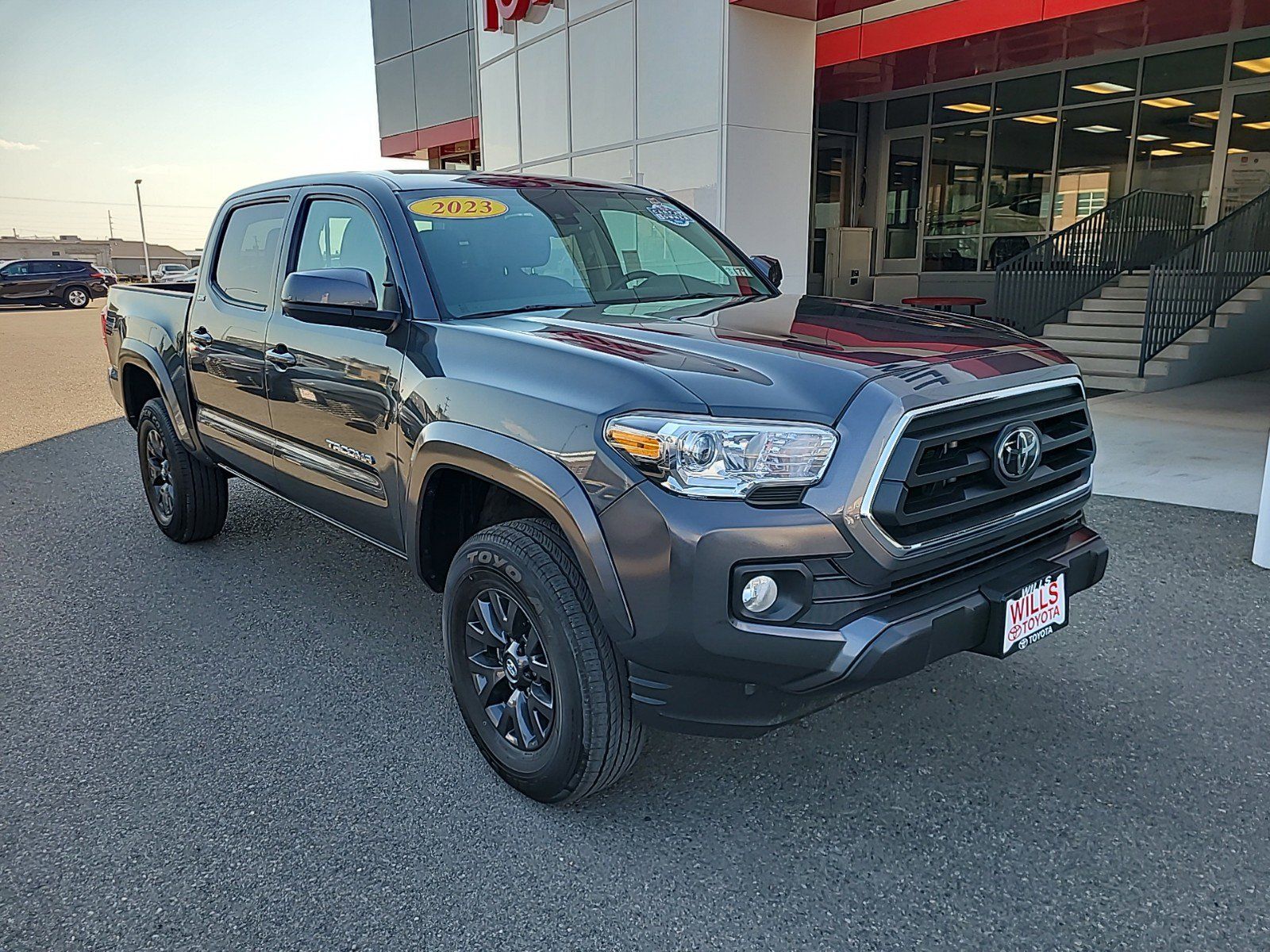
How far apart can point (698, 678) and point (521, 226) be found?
202 cm

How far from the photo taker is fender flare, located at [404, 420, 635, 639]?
238 centimetres

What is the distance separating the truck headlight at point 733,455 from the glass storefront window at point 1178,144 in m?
15.8

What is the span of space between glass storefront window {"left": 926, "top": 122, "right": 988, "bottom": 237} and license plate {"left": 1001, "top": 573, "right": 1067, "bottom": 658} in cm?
1648

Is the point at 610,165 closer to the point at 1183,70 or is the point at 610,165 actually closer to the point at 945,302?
the point at 945,302

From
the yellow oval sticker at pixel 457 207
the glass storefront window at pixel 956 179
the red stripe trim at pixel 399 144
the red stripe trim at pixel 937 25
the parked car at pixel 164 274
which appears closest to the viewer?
the yellow oval sticker at pixel 457 207

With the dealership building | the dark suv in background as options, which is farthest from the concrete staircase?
the dark suv in background

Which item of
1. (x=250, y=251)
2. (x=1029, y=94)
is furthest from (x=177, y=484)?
(x=1029, y=94)

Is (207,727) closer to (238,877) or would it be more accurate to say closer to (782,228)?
(238,877)

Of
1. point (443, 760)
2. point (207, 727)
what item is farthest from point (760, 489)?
point (207, 727)

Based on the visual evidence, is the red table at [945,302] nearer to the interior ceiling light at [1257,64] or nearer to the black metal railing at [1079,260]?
the black metal railing at [1079,260]

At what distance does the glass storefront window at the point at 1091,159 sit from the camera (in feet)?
51.7

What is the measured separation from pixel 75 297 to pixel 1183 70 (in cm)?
3284

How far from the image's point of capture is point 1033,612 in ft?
8.77

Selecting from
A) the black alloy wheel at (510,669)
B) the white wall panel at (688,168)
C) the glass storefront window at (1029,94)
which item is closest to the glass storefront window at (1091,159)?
the glass storefront window at (1029,94)
